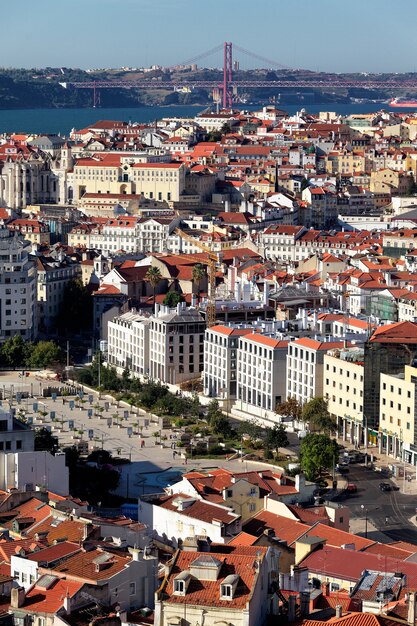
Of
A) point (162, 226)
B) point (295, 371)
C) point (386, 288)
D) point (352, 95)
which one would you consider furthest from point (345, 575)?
point (352, 95)

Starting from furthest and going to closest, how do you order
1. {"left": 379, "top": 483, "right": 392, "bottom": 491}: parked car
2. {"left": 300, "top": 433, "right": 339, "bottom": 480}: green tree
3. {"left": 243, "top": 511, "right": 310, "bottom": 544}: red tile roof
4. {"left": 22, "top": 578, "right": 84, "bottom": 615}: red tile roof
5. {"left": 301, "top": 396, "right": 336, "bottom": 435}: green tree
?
{"left": 301, "top": 396, "right": 336, "bottom": 435}: green tree
{"left": 300, "top": 433, "right": 339, "bottom": 480}: green tree
{"left": 379, "top": 483, "right": 392, "bottom": 491}: parked car
{"left": 243, "top": 511, "right": 310, "bottom": 544}: red tile roof
{"left": 22, "top": 578, "right": 84, "bottom": 615}: red tile roof

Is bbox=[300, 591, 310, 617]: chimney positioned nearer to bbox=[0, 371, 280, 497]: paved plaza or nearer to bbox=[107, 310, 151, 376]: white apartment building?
bbox=[0, 371, 280, 497]: paved plaza

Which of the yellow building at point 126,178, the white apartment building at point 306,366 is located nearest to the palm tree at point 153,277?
the white apartment building at point 306,366

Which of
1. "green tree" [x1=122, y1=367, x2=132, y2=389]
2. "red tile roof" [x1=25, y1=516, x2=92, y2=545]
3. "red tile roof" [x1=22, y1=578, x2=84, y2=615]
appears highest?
"red tile roof" [x1=22, y1=578, x2=84, y2=615]

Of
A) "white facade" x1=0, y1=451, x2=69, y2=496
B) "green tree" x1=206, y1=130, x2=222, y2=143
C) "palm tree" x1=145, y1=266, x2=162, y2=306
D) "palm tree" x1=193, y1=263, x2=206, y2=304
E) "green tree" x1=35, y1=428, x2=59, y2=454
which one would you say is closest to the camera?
"white facade" x1=0, y1=451, x2=69, y2=496

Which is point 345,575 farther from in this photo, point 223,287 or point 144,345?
point 223,287

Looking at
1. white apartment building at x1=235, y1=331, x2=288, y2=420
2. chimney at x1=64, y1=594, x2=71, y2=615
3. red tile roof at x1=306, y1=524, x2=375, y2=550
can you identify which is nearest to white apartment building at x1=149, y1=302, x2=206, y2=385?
white apartment building at x1=235, y1=331, x2=288, y2=420

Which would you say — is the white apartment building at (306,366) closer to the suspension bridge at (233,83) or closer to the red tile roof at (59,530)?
the red tile roof at (59,530)
